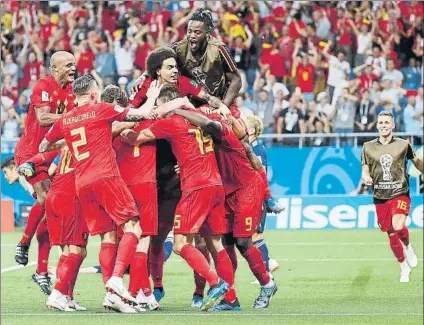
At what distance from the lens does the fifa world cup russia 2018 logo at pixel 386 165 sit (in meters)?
15.4

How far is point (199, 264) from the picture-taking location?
10805 millimetres

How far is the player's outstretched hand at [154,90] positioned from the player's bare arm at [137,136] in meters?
0.32

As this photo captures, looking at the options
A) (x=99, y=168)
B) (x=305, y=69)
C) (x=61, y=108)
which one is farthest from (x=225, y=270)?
(x=305, y=69)

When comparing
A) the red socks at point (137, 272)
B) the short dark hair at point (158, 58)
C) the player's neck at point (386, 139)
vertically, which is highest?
the short dark hair at point (158, 58)

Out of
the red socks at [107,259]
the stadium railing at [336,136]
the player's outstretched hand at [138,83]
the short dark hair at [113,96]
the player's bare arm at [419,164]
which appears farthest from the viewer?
the stadium railing at [336,136]

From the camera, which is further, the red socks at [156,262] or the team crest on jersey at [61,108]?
the team crest on jersey at [61,108]

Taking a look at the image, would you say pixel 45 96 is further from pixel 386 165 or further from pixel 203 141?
pixel 386 165

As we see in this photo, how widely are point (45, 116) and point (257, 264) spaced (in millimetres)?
2597

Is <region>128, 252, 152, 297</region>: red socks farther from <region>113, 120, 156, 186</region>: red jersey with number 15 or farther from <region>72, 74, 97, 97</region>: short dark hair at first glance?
<region>72, 74, 97, 97</region>: short dark hair

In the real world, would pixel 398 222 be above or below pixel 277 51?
below

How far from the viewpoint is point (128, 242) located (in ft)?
35.1

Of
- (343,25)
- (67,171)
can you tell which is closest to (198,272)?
(67,171)

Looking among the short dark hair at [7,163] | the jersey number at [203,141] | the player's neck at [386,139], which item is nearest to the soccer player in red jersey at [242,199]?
the jersey number at [203,141]

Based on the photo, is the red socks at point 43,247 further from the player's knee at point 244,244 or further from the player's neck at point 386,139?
the player's neck at point 386,139
